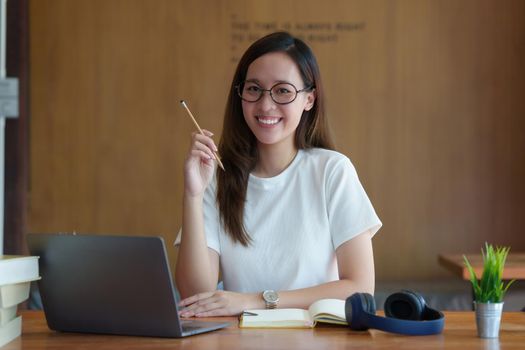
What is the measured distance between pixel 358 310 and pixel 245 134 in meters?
0.89

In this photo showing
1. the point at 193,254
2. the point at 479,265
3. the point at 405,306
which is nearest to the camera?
the point at 405,306

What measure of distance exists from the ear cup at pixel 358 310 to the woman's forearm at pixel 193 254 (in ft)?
2.06

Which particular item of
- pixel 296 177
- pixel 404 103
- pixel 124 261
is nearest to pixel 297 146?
pixel 296 177

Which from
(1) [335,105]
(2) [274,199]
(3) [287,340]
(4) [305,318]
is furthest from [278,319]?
(1) [335,105]

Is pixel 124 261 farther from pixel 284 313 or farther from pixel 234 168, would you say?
pixel 234 168

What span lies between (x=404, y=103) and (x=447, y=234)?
69 centimetres

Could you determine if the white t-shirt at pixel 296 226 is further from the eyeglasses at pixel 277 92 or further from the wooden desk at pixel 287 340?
the wooden desk at pixel 287 340

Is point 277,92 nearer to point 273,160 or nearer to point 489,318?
point 273,160

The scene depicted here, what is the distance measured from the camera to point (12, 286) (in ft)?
4.99

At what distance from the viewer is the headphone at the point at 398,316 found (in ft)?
5.02

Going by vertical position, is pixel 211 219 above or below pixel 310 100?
below

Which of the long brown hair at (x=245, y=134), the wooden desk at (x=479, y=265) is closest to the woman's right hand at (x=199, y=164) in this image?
the long brown hair at (x=245, y=134)

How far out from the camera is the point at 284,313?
170cm

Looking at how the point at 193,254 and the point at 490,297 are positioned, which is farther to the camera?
the point at 193,254
